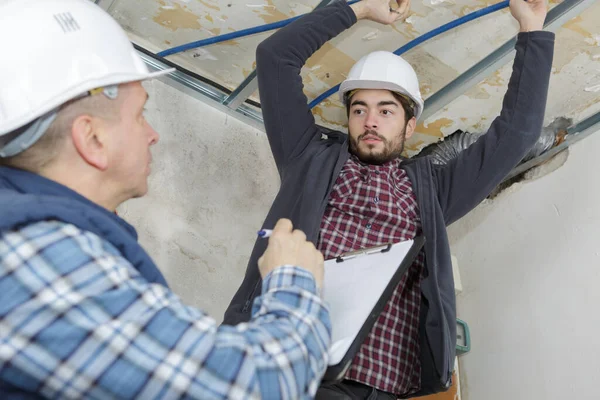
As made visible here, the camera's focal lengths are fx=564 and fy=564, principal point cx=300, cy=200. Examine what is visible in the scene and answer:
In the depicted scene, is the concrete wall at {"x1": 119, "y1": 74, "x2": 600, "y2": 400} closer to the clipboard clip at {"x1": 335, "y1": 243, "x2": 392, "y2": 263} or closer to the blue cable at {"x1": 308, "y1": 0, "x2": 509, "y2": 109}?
the blue cable at {"x1": 308, "y1": 0, "x2": 509, "y2": 109}

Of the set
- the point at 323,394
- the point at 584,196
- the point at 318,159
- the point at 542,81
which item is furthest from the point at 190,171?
the point at 584,196

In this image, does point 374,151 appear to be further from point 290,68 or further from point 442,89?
point 442,89

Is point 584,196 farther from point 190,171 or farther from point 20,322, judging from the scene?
point 20,322

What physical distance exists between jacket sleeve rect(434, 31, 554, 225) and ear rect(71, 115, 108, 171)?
1055mm

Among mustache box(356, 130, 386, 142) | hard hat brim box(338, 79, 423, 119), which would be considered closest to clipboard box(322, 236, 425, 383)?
mustache box(356, 130, 386, 142)

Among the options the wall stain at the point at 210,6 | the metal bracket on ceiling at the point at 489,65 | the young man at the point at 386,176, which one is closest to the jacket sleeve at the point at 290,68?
the young man at the point at 386,176

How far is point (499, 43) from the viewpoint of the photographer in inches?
71.7

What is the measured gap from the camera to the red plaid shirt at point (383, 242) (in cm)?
139

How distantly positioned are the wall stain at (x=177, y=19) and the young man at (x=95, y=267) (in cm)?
103

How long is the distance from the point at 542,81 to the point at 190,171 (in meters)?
1.22

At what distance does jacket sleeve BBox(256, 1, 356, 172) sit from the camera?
1.58m

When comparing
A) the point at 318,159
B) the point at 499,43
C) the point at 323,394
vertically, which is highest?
the point at 499,43

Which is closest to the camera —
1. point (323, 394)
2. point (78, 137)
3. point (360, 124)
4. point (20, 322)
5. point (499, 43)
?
point (20, 322)

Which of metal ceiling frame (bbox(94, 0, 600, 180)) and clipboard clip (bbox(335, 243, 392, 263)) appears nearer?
clipboard clip (bbox(335, 243, 392, 263))
